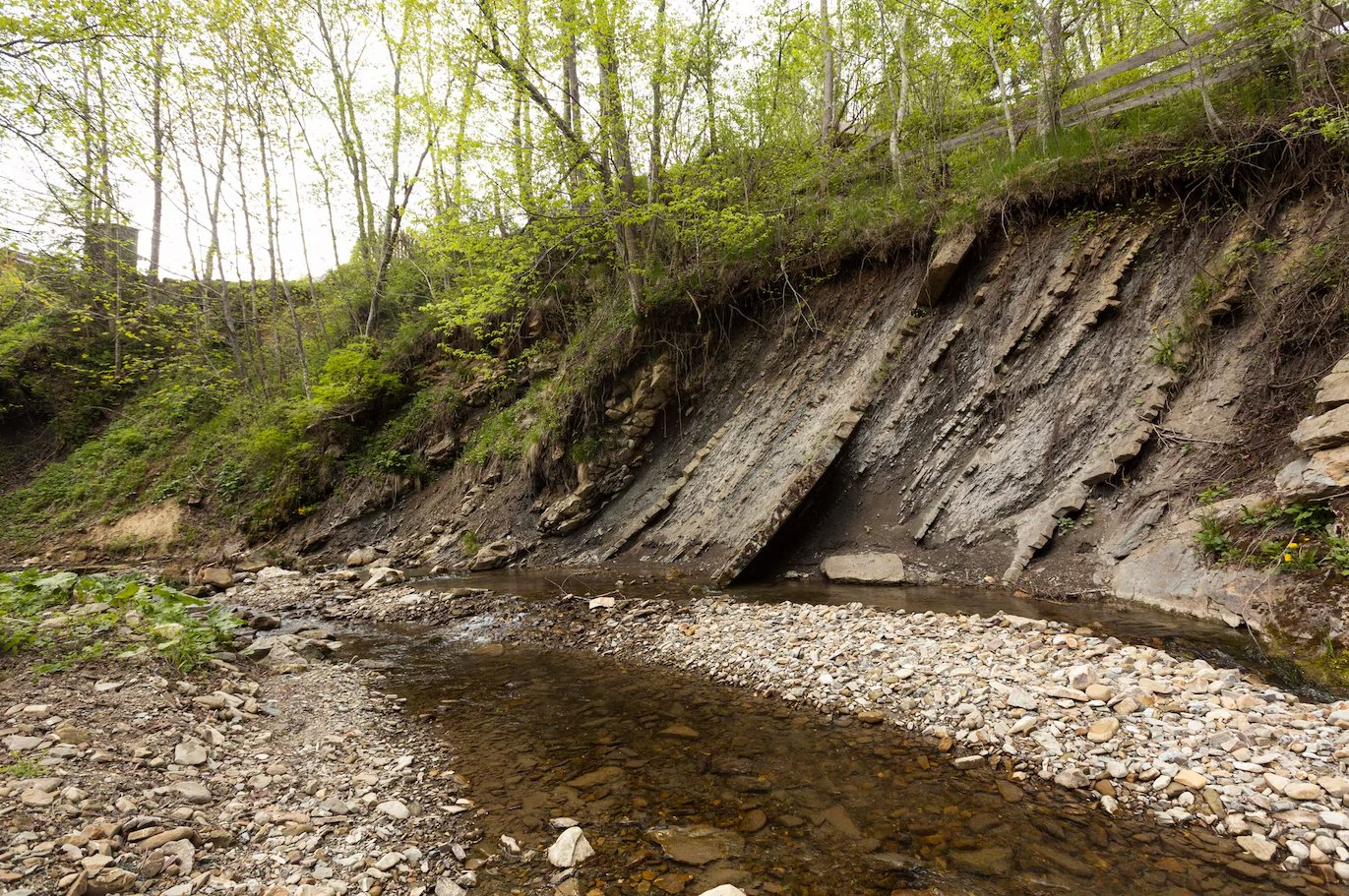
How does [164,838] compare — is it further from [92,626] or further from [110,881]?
[92,626]

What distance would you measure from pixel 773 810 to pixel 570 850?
1.35 m

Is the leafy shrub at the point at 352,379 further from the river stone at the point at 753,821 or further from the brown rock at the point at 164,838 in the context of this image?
the river stone at the point at 753,821

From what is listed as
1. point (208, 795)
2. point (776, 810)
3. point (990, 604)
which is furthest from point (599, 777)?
point (990, 604)

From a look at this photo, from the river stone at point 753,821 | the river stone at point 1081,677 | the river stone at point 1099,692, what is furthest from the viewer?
the river stone at point 1081,677

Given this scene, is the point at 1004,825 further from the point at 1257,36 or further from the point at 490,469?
the point at 490,469

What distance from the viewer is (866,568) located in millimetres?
8867

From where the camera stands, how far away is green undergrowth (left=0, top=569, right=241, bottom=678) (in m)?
4.86

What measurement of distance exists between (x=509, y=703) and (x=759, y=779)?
117 inches

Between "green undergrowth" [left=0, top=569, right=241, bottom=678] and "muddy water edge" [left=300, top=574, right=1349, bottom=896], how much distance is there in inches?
95.1

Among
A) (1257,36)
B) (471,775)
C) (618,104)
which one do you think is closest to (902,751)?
(471,775)

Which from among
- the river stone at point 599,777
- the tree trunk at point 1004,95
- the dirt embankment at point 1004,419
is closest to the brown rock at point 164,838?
the river stone at point 599,777

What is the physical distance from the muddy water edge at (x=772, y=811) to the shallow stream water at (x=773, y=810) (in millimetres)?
11

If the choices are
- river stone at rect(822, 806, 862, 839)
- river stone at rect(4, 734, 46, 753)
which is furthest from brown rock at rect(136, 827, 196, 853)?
river stone at rect(822, 806, 862, 839)

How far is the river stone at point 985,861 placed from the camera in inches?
120
